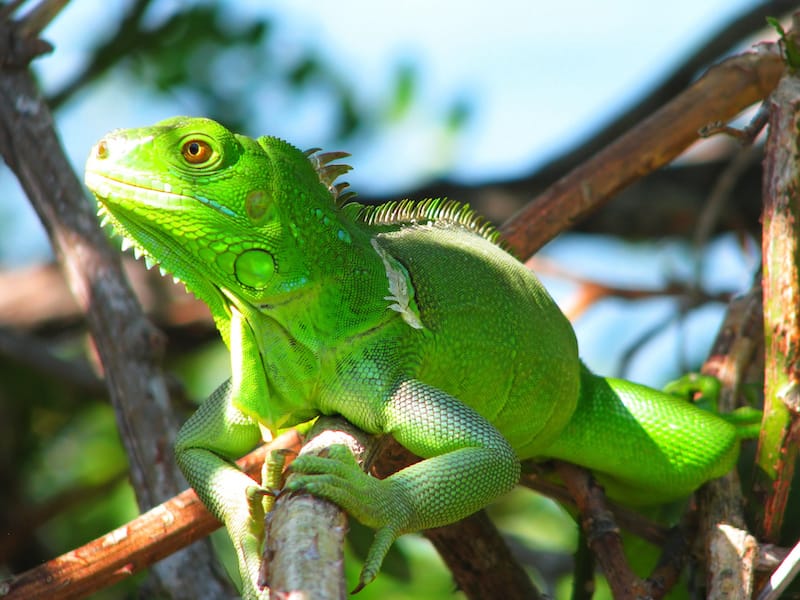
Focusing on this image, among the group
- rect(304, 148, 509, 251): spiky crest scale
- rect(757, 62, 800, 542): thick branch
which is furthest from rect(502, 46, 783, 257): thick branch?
rect(757, 62, 800, 542): thick branch

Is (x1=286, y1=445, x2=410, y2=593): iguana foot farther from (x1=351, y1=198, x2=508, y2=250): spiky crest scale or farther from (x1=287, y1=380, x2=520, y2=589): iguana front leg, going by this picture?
(x1=351, y1=198, x2=508, y2=250): spiky crest scale

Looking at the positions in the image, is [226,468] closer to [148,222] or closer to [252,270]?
[252,270]

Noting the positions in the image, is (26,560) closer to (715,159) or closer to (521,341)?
(521,341)

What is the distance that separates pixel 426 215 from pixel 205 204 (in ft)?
3.41

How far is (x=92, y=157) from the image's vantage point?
3.01 m

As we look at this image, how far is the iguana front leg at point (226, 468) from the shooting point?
2740mm

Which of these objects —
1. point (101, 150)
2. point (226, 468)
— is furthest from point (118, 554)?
point (101, 150)

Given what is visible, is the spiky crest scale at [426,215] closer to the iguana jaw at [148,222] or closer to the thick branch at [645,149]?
the thick branch at [645,149]

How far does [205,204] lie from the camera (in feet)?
9.66

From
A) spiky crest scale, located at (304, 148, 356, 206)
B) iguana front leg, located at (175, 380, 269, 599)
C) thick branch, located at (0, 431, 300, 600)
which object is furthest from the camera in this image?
spiky crest scale, located at (304, 148, 356, 206)

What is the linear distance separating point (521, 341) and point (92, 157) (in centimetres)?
148

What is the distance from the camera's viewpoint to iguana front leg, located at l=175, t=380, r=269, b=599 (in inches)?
108

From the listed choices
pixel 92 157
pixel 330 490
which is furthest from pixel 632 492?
pixel 92 157

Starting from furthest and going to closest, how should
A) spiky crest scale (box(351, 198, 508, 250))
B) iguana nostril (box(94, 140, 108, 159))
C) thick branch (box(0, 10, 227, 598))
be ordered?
thick branch (box(0, 10, 227, 598)) → spiky crest scale (box(351, 198, 508, 250)) → iguana nostril (box(94, 140, 108, 159))
